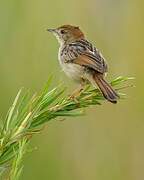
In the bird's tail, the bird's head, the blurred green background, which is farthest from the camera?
the bird's head

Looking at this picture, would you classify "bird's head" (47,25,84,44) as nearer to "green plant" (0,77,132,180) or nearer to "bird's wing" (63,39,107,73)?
"bird's wing" (63,39,107,73)

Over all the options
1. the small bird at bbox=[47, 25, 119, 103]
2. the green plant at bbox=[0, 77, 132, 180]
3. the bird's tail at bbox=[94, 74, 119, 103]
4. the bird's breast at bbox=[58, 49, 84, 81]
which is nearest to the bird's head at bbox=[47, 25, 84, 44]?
the small bird at bbox=[47, 25, 119, 103]

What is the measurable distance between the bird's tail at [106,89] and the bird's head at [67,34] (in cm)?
99

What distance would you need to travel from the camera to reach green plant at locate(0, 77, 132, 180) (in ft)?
4.65

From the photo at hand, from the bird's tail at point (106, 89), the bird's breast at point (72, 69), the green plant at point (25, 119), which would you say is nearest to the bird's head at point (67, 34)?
the bird's breast at point (72, 69)

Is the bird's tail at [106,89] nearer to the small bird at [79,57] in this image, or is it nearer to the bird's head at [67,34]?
the small bird at [79,57]

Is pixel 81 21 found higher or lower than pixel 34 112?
higher

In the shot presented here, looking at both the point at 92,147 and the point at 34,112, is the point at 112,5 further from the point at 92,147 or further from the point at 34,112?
the point at 34,112

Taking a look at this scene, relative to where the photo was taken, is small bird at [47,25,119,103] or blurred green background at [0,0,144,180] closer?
small bird at [47,25,119,103]

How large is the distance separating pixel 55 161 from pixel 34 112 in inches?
73.6

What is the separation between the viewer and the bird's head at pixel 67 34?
4273 millimetres

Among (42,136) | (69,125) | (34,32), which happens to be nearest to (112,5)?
(34,32)

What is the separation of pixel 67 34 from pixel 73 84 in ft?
2.10

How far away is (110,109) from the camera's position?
165 inches
